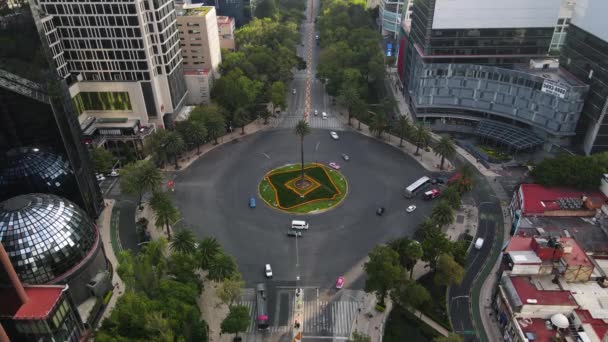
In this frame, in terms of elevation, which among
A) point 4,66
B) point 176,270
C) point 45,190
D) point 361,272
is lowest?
point 361,272

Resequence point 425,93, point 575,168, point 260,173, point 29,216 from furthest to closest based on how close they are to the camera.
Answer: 1. point 425,93
2. point 260,173
3. point 575,168
4. point 29,216

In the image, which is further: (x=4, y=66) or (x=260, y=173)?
(x=260, y=173)

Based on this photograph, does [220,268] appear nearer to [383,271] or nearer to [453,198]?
[383,271]

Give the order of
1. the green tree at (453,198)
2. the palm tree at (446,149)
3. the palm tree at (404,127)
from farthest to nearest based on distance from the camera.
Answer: the palm tree at (404,127), the palm tree at (446,149), the green tree at (453,198)

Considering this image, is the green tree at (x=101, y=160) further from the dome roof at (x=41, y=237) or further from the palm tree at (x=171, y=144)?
the dome roof at (x=41, y=237)

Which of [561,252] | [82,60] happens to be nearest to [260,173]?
[82,60]

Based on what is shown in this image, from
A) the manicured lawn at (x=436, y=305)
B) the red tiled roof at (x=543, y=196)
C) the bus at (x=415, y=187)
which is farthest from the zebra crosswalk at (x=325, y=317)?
the red tiled roof at (x=543, y=196)

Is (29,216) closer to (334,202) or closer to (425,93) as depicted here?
(334,202)

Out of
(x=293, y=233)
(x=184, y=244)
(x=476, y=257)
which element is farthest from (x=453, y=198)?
(x=184, y=244)
